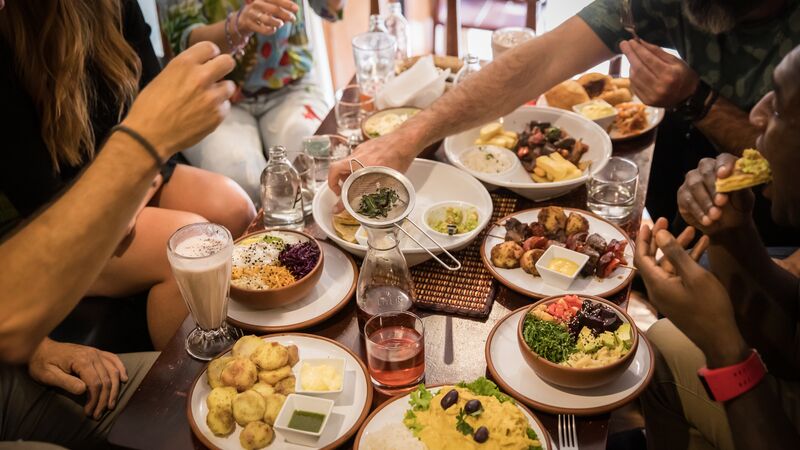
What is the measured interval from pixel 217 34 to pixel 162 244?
109 centimetres

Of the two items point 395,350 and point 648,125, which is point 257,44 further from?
point 395,350

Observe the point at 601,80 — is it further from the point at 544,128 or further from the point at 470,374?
the point at 470,374

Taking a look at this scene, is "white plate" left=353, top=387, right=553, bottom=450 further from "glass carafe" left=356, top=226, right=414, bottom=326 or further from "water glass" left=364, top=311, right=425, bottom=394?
"glass carafe" left=356, top=226, right=414, bottom=326

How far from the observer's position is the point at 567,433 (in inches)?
60.7

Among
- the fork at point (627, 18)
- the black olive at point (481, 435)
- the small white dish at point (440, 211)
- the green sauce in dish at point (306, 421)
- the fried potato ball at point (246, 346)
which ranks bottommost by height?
the small white dish at point (440, 211)

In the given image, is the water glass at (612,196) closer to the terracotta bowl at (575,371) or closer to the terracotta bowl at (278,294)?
the terracotta bowl at (575,371)

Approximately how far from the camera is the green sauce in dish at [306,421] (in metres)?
1.52

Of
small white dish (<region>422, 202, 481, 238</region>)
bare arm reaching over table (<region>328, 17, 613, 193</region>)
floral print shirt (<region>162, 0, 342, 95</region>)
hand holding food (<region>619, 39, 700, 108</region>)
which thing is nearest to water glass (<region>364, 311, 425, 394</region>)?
small white dish (<region>422, 202, 481, 238</region>)

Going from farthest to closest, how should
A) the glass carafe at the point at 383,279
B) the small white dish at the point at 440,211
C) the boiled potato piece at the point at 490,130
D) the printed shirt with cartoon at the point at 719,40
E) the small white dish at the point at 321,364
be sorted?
the boiled potato piece at the point at 490,130 < the printed shirt with cartoon at the point at 719,40 < the small white dish at the point at 440,211 < the glass carafe at the point at 383,279 < the small white dish at the point at 321,364

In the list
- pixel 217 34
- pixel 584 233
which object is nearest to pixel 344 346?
pixel 584 233

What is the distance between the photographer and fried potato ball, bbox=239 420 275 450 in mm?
1504

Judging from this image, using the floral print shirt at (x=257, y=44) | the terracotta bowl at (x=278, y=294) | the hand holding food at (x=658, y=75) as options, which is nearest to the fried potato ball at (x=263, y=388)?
the terracotta bowl at (x=278, y=294)

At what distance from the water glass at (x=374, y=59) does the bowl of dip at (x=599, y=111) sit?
81 cm

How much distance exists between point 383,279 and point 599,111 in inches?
50.9
